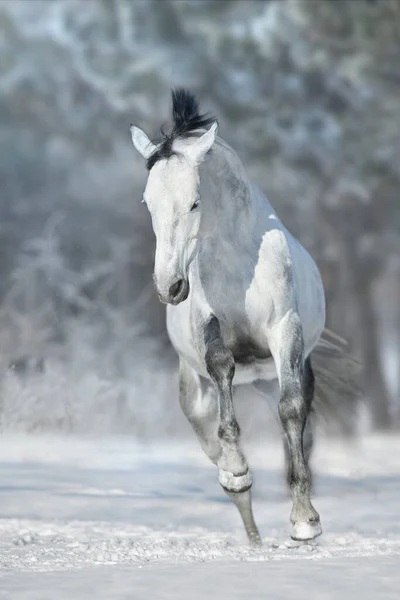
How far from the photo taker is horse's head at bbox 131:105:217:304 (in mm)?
5230

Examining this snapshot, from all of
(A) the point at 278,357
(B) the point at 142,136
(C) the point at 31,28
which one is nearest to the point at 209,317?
(A) the point at 278,357

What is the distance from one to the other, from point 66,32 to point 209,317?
47.6ft

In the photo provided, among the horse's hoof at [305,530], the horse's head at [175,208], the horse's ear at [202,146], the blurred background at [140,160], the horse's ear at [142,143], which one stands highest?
the blurred background at [140,160]

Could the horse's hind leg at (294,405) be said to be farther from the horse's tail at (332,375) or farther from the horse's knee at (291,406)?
the horse's tail at (332,375)

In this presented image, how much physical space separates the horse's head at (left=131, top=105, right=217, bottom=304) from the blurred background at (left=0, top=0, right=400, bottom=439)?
10572mm

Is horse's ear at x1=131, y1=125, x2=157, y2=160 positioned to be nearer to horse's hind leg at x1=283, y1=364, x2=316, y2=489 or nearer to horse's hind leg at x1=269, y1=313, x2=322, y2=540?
horse's hind leg at x1=269, y1=313, x2=322, y2=540

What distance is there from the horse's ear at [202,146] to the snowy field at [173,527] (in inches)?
71.4

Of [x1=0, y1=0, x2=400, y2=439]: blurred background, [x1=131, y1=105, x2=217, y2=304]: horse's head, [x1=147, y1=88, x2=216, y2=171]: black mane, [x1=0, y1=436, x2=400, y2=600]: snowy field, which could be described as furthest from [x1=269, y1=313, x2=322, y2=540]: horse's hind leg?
[x1=0, y1=0, x2=400, y2=439]: blurred background

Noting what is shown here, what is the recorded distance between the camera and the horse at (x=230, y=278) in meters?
5.38

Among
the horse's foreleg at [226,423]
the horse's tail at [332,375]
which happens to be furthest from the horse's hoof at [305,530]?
the horse's tail at [332,375]

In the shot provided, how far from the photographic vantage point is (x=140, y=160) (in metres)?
20.7

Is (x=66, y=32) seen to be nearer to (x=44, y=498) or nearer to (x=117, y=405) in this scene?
(x=117, y=405)

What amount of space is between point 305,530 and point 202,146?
6.06 ft

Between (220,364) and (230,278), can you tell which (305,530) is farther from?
(230,278)
